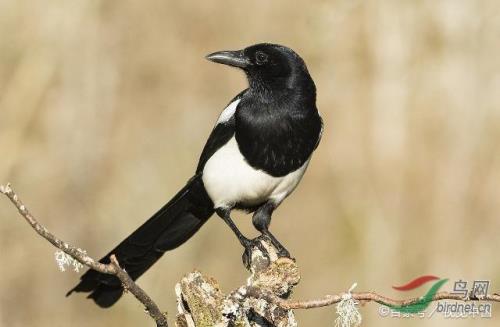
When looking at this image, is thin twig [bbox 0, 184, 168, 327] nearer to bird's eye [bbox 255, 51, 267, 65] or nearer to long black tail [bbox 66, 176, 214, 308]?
long black tail [bbox 66, 176, 214, 308]

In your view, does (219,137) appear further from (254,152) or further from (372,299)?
(372,299)

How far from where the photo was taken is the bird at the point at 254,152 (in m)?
3.93

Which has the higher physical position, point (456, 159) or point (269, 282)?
point (269, 282)

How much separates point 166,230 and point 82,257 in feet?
7.12

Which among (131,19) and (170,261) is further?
(131,19)

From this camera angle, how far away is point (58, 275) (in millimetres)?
5215

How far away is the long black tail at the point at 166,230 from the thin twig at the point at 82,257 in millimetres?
1880

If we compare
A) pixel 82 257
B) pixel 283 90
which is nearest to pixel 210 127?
pixel 283 90

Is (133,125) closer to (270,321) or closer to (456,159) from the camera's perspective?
(456,159)

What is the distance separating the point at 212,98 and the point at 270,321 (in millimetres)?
3585

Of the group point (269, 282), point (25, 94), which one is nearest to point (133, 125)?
point (25, 94)

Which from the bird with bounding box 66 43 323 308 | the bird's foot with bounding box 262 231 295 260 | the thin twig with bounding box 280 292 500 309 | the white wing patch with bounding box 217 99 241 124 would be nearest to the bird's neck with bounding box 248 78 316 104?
the bird with bounding box 66 43 323 308

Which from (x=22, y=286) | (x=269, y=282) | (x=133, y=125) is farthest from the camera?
(x=133, y=125)

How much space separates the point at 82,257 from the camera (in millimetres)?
2207
